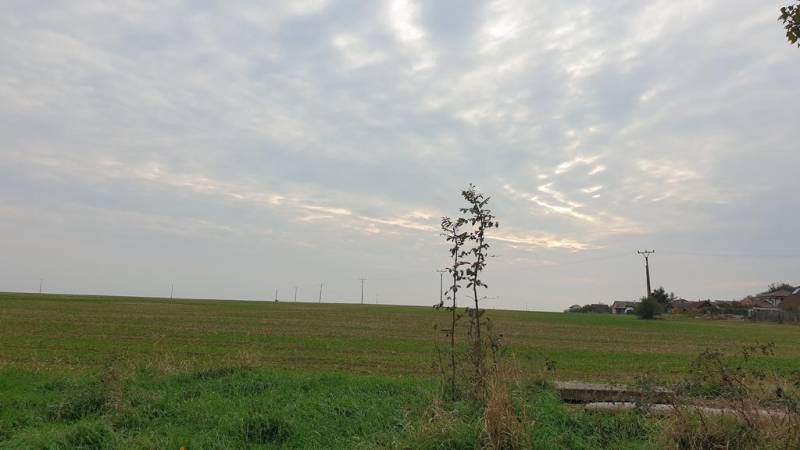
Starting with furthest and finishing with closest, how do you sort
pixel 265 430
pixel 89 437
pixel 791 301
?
pixel 791 301 < pixel 265 430 < pixel 89 437

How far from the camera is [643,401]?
656 centimetres

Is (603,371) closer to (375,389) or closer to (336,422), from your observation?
(375,389)

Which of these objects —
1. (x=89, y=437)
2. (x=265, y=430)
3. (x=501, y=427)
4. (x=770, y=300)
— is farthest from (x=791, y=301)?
(x=89, y=437)

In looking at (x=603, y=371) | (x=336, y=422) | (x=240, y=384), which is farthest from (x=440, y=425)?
(x=603, y=371)

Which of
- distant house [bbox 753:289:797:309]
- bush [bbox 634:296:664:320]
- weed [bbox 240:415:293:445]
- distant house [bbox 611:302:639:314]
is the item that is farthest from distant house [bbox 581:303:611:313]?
weed [bbox 240:415:293:445]

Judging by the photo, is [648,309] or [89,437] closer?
[89,437]

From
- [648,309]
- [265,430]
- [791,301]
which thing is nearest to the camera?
[265,430]

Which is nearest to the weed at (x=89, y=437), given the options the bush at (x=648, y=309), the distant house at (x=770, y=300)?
the bush at (x=648, y=309)

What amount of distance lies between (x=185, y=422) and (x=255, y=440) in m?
1.25

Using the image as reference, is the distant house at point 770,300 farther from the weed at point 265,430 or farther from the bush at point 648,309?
the weed at point 265,430

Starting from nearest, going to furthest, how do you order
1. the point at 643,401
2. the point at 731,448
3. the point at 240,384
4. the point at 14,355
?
1. the point at 731,448
2. the point at 643,401
3. the point at 240,384
4. the point at 14,355

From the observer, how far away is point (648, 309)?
7694 cm

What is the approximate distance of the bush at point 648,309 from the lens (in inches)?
3024

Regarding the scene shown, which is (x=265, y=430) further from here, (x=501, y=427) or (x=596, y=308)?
(x=596, y=308)
